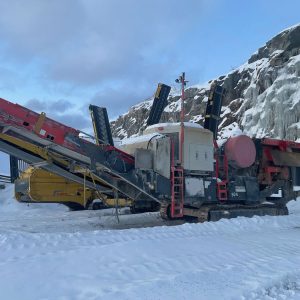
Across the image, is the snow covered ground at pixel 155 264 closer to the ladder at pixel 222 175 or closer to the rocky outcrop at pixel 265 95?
the ladder at pixel 222 175

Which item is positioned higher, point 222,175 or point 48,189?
point 222,175

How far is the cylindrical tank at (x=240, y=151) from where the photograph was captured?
12.6m

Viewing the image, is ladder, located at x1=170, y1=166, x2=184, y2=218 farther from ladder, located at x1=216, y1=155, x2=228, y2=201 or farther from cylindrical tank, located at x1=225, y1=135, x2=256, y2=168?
cylindrical tank, located at x1=225, y1=135, x2=256, y2=168

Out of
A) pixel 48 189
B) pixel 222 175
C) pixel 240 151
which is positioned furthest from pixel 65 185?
pixel 240 151

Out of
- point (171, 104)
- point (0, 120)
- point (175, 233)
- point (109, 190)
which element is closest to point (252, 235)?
point (175, 233)

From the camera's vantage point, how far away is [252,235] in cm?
962

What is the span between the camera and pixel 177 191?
11664 millimetres

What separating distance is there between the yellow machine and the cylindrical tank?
3257 mm

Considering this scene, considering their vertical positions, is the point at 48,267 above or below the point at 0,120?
below

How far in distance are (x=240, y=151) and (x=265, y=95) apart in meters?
33.8

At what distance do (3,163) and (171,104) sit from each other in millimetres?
33121

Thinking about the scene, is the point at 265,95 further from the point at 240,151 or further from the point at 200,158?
the point at 200,158

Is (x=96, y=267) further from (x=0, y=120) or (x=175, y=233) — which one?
(x=0, y=120)

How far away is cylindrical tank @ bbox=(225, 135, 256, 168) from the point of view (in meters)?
12.6
